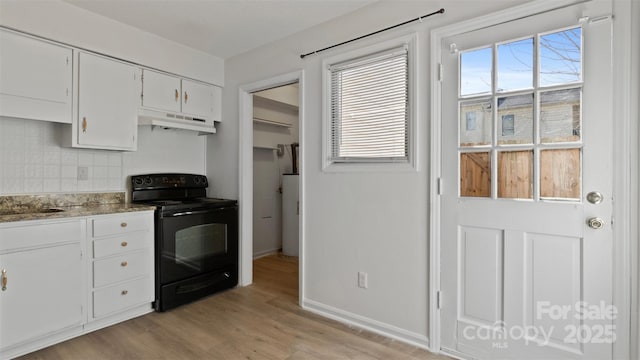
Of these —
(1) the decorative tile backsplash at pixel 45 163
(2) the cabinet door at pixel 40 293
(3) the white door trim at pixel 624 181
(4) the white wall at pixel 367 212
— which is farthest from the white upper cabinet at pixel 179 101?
(3) the white door trim at pixel 624 181

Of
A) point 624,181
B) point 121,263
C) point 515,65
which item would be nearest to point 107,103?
point 121,263

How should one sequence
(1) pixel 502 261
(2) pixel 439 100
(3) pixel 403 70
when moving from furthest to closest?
(3) pixel 403 70
(2) pixel 439 100
(1) pixel 502 261

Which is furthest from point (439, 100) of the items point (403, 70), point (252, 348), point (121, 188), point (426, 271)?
point (121, 188)

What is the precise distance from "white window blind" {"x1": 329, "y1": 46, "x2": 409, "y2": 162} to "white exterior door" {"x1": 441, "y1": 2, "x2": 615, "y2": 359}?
31 centimetres

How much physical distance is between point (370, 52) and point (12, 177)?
2.89 metres

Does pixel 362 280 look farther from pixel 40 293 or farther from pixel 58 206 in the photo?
pixel 58 206

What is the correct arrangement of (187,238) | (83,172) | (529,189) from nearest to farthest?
(529,189) → (83,172) → (187,238)

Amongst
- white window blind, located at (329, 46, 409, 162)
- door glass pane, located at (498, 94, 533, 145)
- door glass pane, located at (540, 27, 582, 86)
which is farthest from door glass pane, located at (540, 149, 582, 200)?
white window blind, located at (329, 46, 409, 162)

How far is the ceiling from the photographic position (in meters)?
2.41

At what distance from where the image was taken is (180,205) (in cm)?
290

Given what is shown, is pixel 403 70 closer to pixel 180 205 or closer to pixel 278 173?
pixel 180 205

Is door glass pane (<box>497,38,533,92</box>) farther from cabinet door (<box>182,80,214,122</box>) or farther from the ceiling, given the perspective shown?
cabinet door (<box>182,80,214,122</box>)

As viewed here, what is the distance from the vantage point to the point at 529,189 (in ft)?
5.96

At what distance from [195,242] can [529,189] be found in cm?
270
